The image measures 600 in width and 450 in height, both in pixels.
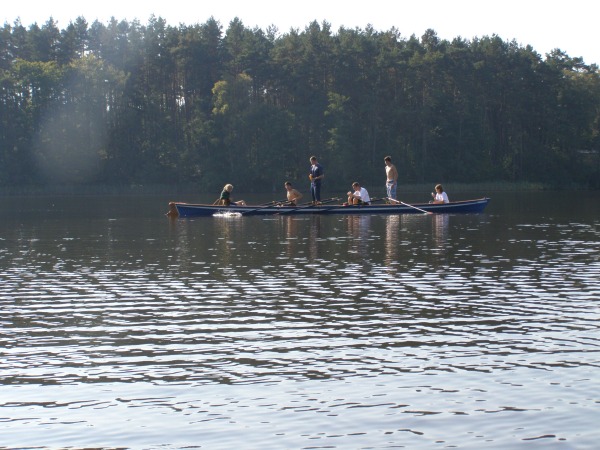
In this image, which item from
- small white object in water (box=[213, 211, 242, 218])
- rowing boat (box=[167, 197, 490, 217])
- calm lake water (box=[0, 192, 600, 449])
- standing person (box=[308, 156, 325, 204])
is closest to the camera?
calm lake water (box=[0, 192, 600, 449])

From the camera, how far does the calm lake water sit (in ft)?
33.0

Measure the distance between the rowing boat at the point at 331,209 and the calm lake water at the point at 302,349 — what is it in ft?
53.3

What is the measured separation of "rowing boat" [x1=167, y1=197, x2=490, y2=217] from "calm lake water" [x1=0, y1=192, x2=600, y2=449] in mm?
16261

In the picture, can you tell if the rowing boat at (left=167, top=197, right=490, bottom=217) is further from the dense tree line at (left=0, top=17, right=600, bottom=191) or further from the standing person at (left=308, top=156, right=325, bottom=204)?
the dense tree line at (left=0, top=17, right=600, bottom=191)

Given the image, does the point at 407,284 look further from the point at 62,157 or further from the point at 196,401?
the point at 62,157

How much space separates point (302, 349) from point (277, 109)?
96.1 m

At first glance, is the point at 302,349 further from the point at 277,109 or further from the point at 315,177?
the point at 277,109

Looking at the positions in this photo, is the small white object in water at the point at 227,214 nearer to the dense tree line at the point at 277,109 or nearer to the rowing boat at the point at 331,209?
the rowing boat at the point at 331,209

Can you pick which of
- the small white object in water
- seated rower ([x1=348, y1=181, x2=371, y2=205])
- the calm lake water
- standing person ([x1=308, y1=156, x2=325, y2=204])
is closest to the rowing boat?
the small white object in water

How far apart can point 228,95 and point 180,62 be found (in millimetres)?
8422

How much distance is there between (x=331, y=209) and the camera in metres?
44.0

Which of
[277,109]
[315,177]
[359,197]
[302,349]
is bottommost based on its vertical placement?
[302,349]

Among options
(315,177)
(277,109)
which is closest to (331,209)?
(315,177)

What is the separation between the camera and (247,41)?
111500 mm
